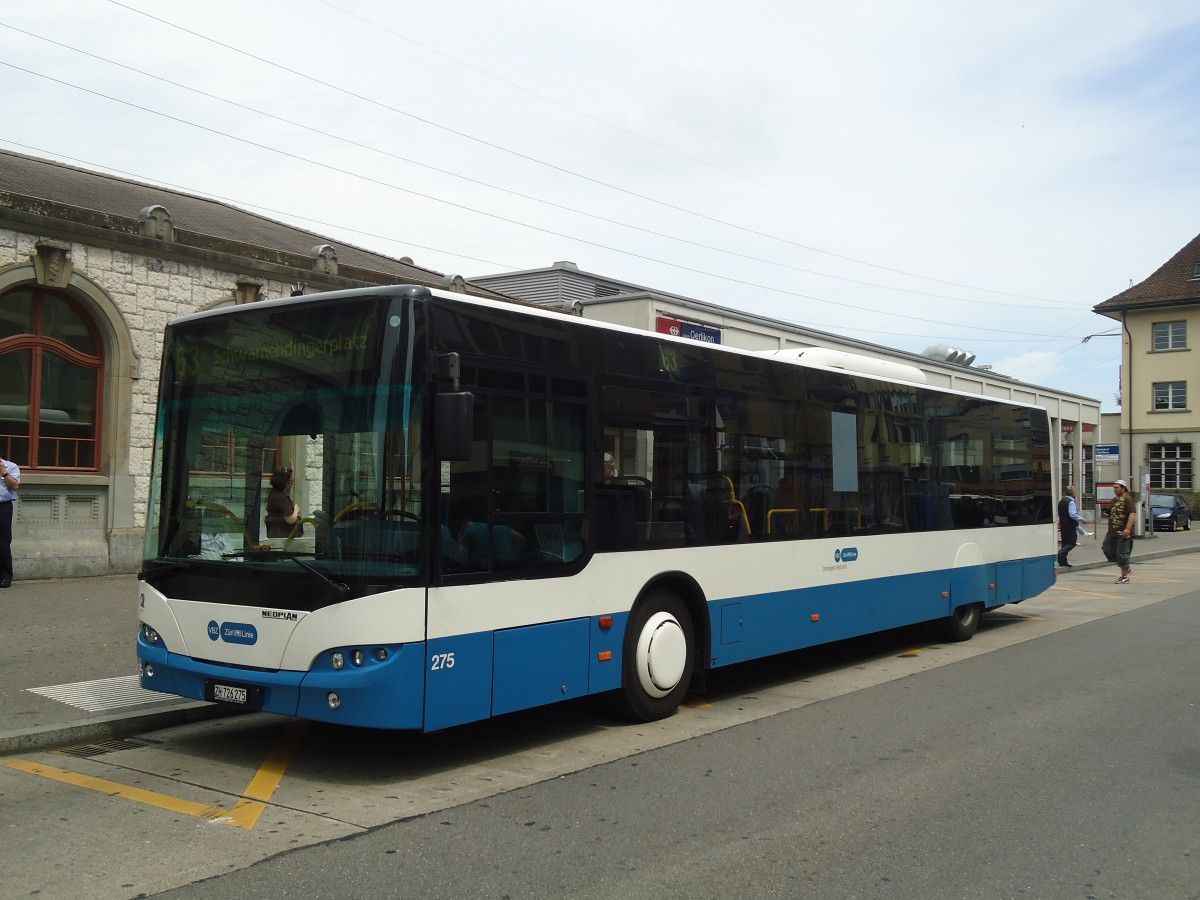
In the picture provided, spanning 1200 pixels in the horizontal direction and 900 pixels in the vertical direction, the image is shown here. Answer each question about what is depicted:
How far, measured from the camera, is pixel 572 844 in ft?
16.9

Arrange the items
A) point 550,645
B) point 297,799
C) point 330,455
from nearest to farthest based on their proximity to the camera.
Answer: point 297,799
point 330,455
point 550,645

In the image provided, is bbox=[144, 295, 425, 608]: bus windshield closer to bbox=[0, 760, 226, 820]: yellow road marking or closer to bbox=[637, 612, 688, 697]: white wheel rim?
bbox=[0, 760, 226, 820]: yellow road marking

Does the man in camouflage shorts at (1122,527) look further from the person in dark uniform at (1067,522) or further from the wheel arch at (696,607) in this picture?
the wheel arch at (696,607)

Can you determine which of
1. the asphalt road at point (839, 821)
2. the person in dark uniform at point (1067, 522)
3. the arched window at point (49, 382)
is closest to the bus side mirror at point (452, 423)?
the asphalt road at point (839, 821)

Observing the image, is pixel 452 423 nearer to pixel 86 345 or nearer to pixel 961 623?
pixel 961 623

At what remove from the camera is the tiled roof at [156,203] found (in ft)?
49.4

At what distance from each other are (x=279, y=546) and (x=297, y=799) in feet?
4.72

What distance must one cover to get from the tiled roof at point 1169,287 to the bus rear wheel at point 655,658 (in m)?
55.2

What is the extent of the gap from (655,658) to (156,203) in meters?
14.2

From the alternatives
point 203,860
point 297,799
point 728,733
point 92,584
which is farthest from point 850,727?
point 92,584

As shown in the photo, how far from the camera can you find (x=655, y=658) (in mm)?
7898

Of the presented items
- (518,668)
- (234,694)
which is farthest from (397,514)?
(234,694)

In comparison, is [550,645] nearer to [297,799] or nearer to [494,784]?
[494,784]

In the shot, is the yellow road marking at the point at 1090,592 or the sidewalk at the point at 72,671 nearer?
the sidewalk at the point at 72,671
